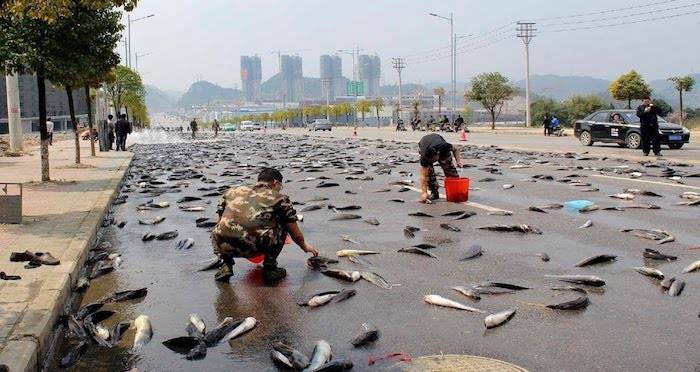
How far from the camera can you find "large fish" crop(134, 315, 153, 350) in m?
5.28

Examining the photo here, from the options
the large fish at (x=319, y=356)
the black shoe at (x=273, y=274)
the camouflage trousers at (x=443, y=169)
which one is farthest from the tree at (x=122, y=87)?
the large fish at (x=319, y=356)

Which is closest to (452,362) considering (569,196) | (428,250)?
(428,250)

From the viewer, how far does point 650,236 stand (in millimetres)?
8562

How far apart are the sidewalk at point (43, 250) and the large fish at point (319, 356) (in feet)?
5.93

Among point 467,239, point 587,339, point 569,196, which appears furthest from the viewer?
point 569,196

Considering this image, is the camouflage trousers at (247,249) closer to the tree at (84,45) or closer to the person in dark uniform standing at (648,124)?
the tree at (84,45)

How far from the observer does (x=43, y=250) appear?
27.1 ft

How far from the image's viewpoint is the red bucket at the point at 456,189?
12.4 m

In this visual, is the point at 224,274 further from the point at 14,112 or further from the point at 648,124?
the point at 14,112

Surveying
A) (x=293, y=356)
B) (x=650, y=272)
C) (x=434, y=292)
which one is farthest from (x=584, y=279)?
(x=293, y=356)

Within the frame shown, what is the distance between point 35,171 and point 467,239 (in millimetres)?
15996

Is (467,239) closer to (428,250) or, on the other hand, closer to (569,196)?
(428,250)

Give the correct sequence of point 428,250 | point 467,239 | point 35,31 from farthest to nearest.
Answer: point 35,31, point 467,239, point 428,250

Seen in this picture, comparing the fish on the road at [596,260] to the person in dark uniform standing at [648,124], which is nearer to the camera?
the fish on the road at [596,260]
